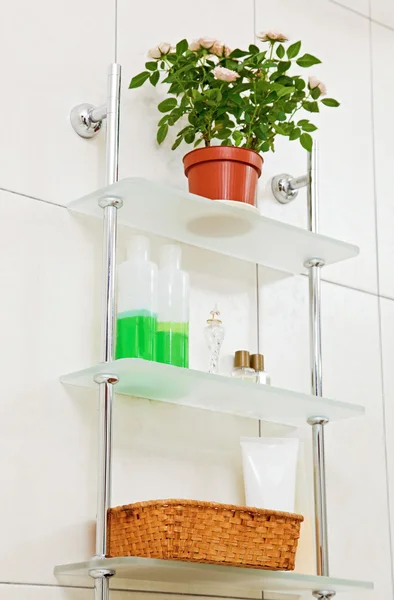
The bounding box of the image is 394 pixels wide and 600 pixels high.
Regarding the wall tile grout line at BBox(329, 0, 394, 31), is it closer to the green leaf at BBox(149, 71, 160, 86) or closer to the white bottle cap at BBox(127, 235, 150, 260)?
the green leaf at BBox(149, 71, 160, 86)

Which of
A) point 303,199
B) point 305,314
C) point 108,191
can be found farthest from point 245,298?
point 108,191

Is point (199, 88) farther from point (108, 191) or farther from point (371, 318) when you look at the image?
point (371, 318)

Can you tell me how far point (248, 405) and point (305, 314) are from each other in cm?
26

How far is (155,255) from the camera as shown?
4.59 ft

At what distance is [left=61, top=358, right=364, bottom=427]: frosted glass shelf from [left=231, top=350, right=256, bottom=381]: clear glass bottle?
1.6 inches

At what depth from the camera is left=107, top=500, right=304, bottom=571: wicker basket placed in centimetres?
112

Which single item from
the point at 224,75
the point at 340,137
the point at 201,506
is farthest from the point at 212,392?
the point at 340,137

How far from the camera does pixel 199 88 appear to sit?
55.9 inches

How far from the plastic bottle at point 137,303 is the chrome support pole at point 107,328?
0.03m

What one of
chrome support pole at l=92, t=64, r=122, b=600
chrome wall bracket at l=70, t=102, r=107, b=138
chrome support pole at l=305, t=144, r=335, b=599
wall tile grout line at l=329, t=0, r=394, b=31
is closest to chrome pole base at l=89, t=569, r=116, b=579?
chrome support pole at l=92, t=64, r=122, b=600

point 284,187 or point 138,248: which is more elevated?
point 284,187

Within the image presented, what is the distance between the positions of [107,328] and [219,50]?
0.42 meters

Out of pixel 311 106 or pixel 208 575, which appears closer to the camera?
pixel 208 575

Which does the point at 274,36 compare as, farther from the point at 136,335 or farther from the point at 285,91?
the point at 136,335
